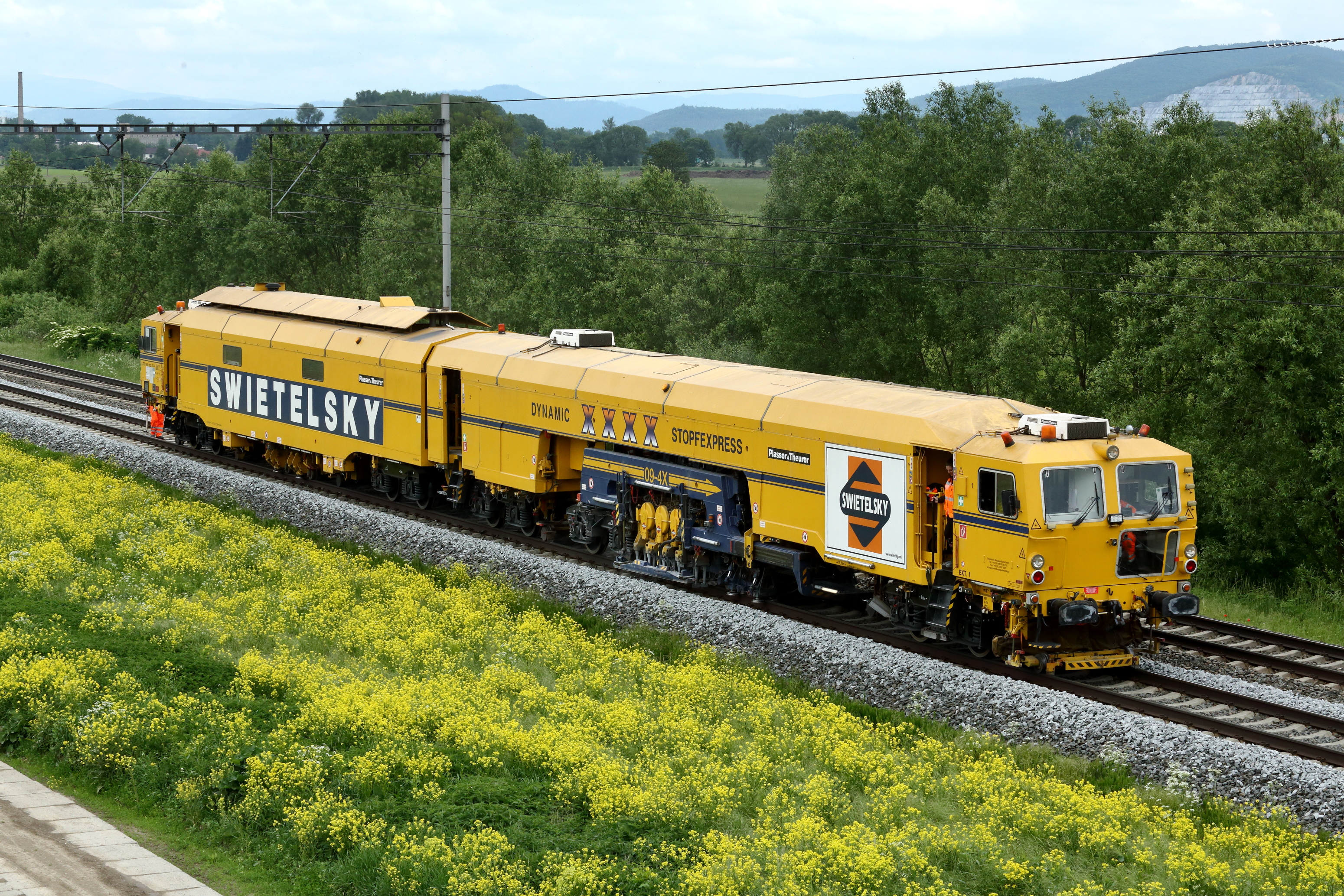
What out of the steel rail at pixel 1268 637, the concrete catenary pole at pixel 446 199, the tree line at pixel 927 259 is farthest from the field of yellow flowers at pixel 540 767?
the tree line at pixel 927 259

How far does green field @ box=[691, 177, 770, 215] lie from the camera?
4606 inches

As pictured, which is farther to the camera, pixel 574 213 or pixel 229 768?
pixel 574 213

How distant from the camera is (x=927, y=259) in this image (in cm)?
4088

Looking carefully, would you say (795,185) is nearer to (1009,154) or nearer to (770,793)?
(1009,154)

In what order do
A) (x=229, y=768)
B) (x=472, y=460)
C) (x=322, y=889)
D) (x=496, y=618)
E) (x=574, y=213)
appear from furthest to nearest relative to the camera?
(x=574, y=213), (x=472, y=460), (x=496, y=618), (x=229, y=768), (x=322, y=889)

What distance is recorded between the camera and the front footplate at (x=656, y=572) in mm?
23141

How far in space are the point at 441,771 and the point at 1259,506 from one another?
20.0 meters

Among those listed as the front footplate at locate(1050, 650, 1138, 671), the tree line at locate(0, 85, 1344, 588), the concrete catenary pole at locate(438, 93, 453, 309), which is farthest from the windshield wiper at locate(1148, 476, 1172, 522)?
the concrete catenary pole at locate(438, 93, 453, 309)

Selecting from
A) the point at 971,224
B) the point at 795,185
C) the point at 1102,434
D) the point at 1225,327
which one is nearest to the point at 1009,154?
the point at 971,224

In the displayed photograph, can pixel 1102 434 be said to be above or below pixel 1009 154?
below

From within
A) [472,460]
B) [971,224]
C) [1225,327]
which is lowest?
[472,460]

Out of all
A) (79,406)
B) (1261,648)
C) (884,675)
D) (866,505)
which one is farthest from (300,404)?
(1261,648)

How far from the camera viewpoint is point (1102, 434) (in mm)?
18172

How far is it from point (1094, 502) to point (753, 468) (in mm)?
5643
